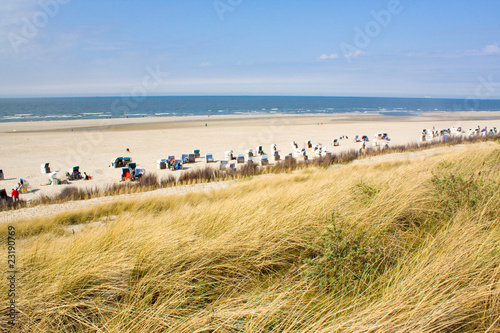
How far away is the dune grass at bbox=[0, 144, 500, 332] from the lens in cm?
203

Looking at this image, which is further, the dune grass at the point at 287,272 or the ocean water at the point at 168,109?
the ocean water at the point at 168,109

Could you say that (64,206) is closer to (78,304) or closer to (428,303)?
(78,304)

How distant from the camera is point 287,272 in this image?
2814mm

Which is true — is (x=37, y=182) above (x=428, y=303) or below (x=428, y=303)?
below

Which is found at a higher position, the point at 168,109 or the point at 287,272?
the point at 168,109

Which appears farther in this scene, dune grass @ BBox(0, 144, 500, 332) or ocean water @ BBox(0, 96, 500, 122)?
ocean water @ BBox(0, 96, 500, 122)

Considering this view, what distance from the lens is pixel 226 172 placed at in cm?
1245

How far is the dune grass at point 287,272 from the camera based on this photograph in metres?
2.03

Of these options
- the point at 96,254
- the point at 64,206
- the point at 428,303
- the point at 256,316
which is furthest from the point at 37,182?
the point at 428,303

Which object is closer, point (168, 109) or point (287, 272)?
point (287, 272)

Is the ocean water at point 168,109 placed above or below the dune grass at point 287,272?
above

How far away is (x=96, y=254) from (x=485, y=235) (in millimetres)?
3833

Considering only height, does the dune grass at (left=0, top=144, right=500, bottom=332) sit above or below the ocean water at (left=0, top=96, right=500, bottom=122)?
below

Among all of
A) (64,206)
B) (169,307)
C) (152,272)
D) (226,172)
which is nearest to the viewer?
(169,307)
